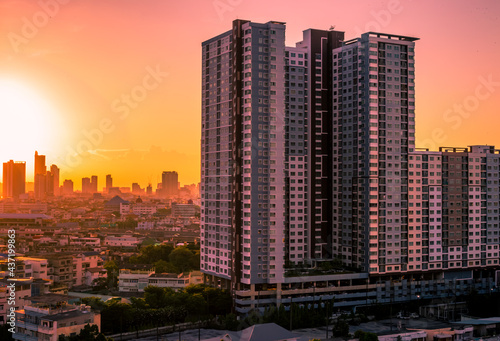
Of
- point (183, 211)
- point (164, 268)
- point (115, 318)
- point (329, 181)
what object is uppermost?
point (329, 181)

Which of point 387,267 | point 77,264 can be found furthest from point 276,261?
point 77,264

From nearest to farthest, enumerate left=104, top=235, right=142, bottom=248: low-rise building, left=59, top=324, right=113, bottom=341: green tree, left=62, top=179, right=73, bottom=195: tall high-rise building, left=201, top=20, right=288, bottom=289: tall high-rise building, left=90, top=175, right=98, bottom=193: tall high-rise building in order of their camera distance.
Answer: left=59, top=324, right=113, bottom=341: green tree, left=201, top=20, right=288, bottom=289: tall high-rise building, left=104, top=235, right=142, bottom=248: low-rise building, left=62, top=179, right=73, bottom=195: tall high-rise building, left=90, top=175, right=98, bottom=193: tall high-rise building

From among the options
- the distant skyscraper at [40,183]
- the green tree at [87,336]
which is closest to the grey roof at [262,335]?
the green tree at [87,336]

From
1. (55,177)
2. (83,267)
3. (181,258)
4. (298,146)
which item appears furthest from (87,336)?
(55,177)

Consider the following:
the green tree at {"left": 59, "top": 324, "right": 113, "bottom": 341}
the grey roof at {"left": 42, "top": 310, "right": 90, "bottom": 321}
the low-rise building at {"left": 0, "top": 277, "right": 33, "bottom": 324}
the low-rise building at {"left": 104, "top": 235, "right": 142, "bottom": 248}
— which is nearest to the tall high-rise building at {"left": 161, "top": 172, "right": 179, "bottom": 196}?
the low-rise building at {"left": 104, "top": 235, "right": 142, "bottom": 248}

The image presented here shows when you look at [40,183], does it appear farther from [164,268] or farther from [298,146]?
[298,146]

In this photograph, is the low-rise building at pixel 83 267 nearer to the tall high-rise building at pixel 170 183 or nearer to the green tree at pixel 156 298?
the green tree at pixel 156 298

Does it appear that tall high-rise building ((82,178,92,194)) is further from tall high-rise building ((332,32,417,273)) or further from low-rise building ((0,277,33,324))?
low-rise building ((0,277,33,324))
